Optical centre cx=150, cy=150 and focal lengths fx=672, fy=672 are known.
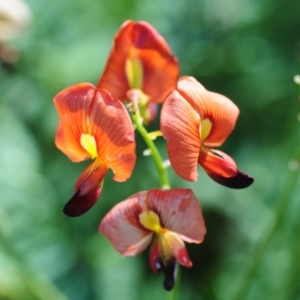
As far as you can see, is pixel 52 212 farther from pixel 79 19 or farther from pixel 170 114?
pixel 170 114

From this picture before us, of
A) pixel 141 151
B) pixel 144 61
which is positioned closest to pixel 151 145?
pixel 144 61

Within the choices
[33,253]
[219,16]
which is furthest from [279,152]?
[33,253]

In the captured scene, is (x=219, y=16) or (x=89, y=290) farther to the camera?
(x=219, y=16)

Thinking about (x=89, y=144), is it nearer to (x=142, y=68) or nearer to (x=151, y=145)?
→ (x=151, y=145)

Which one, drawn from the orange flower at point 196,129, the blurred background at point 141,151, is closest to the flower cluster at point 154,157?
the orange flower at point 196,129

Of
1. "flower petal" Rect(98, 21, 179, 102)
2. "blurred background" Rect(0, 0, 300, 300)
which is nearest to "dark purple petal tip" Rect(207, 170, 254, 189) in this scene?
"flower petal" Rect(98, 21, 179, 102)

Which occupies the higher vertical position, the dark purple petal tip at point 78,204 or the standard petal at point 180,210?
the dark purple petal tip at point 78,204

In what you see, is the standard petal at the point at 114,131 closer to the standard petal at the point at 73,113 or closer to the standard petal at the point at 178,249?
the standard petal at the point at 73,113
